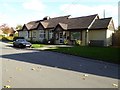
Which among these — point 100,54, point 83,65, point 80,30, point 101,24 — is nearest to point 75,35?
point 80,30

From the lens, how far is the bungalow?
3728 centimetres

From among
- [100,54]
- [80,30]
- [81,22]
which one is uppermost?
[81,22]

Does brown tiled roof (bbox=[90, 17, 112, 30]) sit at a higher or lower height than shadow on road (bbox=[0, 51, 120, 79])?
higher

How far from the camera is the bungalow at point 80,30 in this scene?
37.3 meters

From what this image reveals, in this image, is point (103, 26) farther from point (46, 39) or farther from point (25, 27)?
point (25, 27)

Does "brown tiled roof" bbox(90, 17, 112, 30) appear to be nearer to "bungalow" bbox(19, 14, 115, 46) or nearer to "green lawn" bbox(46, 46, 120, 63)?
"bungalow" bbox(19, 14, 115, 46)

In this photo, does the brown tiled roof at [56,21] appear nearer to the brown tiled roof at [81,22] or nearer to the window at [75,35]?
the brown tiled roof at [81,22]

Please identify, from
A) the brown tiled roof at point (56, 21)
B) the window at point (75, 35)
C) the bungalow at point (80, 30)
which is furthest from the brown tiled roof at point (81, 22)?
the brown tiled roof at point (56, 21)

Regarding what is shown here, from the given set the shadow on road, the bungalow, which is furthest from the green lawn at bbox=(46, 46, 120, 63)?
the bungalow

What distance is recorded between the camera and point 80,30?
39219 mm

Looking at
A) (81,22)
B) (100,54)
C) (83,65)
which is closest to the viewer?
(83,65)

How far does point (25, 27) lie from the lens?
55.3 metres

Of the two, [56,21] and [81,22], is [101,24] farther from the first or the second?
[56,21]

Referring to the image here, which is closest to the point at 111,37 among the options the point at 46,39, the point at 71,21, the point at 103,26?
the point at 103,26
